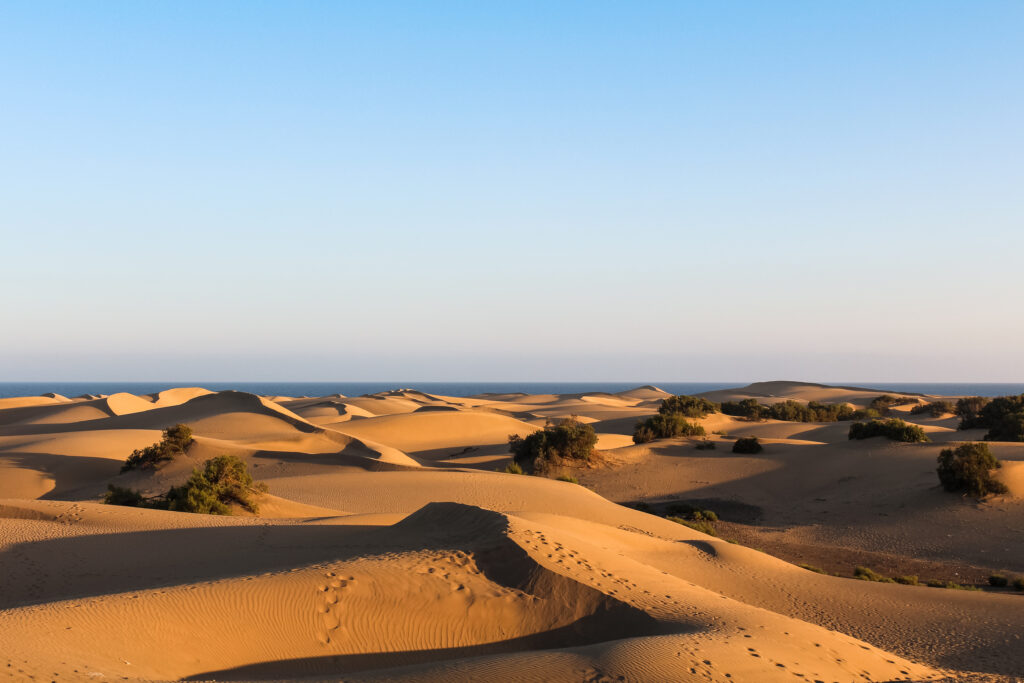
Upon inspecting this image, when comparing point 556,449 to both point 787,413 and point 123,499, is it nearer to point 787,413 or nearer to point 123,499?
point 123,499

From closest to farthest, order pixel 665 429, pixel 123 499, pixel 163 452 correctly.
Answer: pixel 123 499 < pixel 163 452 < pixel 665 429

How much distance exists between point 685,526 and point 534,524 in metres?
7.44

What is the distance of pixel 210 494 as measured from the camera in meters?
15.7

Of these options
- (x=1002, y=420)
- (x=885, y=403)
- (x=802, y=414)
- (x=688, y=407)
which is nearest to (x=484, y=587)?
(x=1002, y=420)

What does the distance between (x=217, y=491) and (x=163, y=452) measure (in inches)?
307

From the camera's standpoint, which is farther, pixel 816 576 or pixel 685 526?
pixel 685 526

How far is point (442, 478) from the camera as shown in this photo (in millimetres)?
20828

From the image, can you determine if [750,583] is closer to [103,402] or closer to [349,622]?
[349,622]

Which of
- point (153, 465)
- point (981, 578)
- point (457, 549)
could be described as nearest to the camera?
point (457, 549)

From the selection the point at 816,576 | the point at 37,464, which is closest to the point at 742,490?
the point at 816,576

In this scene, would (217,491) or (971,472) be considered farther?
(971,472)

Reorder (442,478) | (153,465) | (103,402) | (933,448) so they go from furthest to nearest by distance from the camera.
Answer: (103,402) < (933,448) < (153,465) < (442,478)

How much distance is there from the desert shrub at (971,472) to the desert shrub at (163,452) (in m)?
20.1

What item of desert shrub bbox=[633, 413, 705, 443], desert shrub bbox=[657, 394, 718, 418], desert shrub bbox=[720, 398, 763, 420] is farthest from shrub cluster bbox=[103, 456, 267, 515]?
desert shrub bbox=[720, 398, 763, 420]
